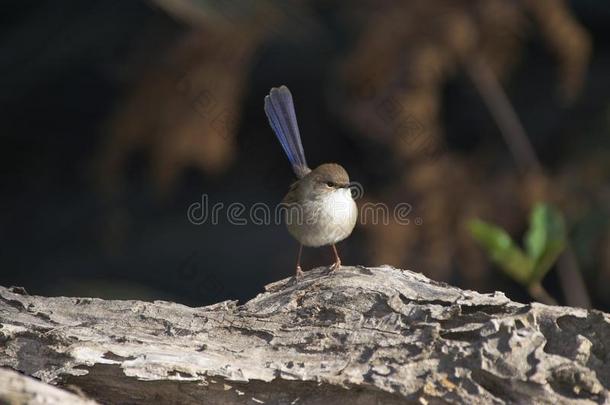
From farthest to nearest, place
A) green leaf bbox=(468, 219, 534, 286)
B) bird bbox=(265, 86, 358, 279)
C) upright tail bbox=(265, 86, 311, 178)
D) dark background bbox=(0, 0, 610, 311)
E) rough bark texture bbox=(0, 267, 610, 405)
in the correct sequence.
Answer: dark background bbox=(0, 0, 610, 311)
upright tail bbox=(265, 86, 311, 178)
bird bbox=(265, 86, 358, 279)
green leaf bbox=(468, 219, 534, 286)
rough bark texture bbox=(0, 267, 610, 405)

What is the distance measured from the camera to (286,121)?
5.69 metres

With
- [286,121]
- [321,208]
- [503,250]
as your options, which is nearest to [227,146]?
[286,121]

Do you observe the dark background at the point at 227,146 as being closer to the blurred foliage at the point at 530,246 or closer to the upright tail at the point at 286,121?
the upright tail at the point at 286,121

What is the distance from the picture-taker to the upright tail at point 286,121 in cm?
566

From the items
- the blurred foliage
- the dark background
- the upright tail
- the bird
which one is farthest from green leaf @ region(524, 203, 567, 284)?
the dark background

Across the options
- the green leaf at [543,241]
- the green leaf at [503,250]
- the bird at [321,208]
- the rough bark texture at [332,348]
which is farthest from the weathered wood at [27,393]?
the green leaf at [543,241]

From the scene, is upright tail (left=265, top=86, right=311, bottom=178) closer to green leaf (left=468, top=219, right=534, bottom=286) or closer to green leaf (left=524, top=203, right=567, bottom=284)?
green leaf (left=468, top=219, right=534, bottom=286)

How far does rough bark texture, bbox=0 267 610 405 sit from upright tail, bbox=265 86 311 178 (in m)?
1.89

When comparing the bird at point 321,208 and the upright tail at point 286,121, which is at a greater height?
the upright tail at point 286,121

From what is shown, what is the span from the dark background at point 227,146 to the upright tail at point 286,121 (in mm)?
1236

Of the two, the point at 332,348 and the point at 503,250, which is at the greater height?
the point at 503,250

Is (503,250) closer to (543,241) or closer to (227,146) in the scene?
(543,241)

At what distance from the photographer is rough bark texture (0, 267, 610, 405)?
3.43m

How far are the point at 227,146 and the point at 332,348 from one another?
A: 3585 mm
